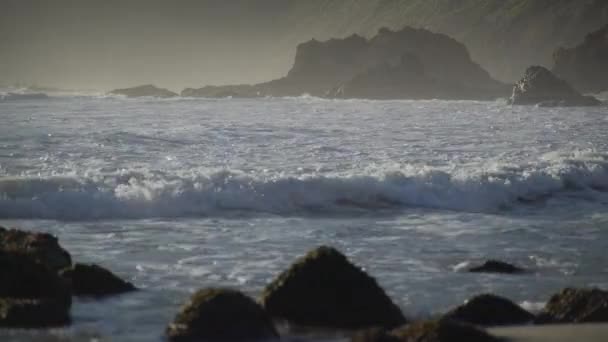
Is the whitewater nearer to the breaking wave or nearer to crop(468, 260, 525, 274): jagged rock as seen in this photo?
the breaking wave

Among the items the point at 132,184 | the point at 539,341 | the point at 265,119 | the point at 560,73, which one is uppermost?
the point at 560,73

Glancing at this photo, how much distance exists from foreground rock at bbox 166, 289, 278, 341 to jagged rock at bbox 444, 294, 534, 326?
1.70 m

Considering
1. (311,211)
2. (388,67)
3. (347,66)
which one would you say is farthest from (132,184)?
(347,66)

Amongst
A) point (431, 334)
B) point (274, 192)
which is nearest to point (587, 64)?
point (274, 192)

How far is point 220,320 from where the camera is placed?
8094 millimetres

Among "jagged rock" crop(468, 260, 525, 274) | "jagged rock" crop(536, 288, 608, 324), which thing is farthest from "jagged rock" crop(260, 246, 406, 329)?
"jagged rock" crop(468, 260, 525, 274)

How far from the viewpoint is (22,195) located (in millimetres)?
17422

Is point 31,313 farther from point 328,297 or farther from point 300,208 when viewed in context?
point 300,208

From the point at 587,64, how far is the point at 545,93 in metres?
36.0

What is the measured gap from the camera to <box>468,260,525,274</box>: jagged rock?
10922 millimetres

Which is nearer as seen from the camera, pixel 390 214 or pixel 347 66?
pixel 390 214

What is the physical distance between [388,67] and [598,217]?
99163 millimetres

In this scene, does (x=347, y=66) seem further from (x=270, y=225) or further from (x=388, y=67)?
(x=270, y=225)

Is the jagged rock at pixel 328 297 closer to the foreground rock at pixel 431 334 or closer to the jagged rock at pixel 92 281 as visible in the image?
the foreground rock at pixel 431 334
